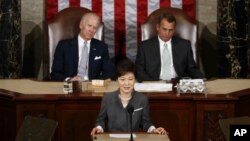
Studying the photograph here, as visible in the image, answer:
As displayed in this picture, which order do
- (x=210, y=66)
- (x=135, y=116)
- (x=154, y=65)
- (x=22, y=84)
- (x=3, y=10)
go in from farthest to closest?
1. (x=210, y=66)
2. (x=3, y=10)
3. (x=154, y=65)
4. (x=22, y=84)
5. (x=135, y=116)

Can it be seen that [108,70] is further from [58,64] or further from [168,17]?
[168,17]

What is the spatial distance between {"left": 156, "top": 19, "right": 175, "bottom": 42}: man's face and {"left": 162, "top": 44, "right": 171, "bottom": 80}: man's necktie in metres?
0.13

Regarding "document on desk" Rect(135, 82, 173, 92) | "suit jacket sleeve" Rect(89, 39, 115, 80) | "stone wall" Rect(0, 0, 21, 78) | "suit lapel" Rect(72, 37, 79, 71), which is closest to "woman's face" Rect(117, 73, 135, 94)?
"document on desk" Rect(135, 82, 173, 92)

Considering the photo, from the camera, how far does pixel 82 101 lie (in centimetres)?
515

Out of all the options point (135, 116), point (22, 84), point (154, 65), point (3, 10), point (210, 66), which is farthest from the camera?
point (210, 66)

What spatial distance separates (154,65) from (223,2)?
1.27 m

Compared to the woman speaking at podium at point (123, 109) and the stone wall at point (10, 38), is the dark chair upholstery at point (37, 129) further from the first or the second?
the stone wall at point (10, 38)

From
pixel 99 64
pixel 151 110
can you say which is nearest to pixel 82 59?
pixel 99 64

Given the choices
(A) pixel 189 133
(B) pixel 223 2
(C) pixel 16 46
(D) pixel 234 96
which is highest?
(B) pixel 223 2

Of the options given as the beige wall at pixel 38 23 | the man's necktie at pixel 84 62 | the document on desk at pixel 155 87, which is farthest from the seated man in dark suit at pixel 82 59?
the beige wall at pixel 38 23

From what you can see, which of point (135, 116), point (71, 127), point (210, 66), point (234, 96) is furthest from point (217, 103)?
point (210, 66)

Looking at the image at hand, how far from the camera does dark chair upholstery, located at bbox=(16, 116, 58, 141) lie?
12.5ft

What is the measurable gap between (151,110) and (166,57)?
4.64ft

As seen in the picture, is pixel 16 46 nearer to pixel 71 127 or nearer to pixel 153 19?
pixel 153 19
